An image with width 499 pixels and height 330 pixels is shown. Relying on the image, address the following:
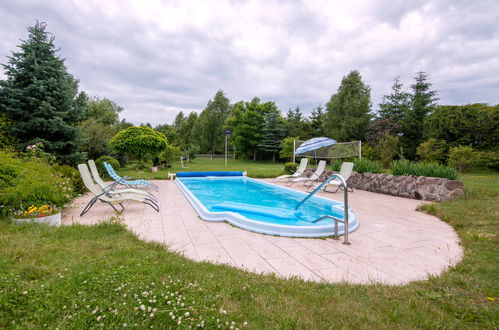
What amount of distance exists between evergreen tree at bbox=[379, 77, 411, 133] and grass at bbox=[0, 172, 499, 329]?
2544 cm

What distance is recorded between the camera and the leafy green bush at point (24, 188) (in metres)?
4.32

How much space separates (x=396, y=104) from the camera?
83.4 feet

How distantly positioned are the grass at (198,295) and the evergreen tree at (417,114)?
77.7 ft

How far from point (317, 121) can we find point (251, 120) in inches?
334

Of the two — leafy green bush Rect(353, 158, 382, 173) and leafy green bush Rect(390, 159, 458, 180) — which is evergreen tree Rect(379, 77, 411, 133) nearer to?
leafy green bush Rect(353, 158, 382, 173)

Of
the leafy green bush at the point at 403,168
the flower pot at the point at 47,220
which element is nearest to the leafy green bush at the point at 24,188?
the flower pot at the point at 47,220

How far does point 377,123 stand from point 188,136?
3185 centimetres

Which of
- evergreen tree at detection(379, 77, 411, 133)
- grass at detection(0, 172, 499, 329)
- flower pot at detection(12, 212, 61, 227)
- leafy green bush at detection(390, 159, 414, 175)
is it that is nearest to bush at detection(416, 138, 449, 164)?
evergreen tree at detection(379, 77, 411, 133)

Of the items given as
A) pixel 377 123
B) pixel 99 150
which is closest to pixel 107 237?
Result: pixel 99 150

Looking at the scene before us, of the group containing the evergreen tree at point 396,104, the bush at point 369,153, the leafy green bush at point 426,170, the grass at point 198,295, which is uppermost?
the evergreen tree at point 396,104

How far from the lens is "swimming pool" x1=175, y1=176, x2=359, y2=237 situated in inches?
169

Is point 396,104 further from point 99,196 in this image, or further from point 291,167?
point 99,196

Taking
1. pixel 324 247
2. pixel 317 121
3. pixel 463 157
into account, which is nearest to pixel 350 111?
pixel 317 121

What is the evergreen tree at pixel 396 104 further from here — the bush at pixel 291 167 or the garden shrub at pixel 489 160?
the bush at pixel 291 167
